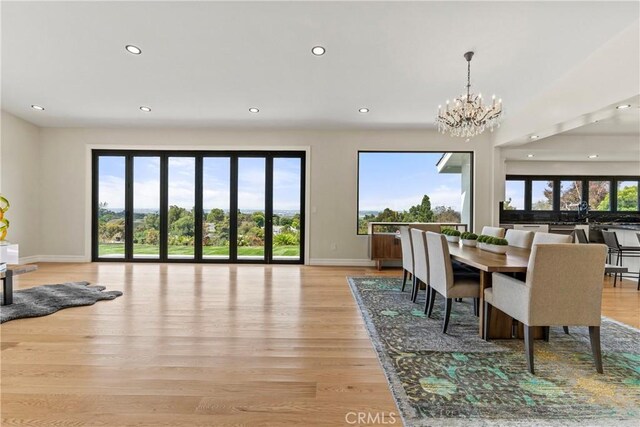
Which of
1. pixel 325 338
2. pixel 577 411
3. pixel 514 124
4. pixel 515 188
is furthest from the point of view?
pixel 515 188

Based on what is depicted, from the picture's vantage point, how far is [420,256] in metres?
3.20

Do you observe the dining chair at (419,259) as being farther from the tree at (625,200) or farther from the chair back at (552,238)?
the tree at (625,200)

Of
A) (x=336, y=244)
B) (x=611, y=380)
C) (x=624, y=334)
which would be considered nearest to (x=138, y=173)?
(x=336, y=244)

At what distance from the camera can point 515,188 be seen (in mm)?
7082

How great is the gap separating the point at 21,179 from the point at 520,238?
27.6 feet

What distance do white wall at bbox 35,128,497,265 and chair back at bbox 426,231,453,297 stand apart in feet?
9.47

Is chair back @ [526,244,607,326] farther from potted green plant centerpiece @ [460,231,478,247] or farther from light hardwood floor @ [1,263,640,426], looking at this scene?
potted green plant centerpiece @ [460,231,478,247]

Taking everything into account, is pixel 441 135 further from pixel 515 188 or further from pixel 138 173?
pixel 138 173

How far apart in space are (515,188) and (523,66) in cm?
457

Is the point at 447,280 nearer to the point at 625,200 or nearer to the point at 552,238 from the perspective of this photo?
the point at 552,238

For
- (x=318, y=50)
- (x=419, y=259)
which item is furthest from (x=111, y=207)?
(x=419, y=259)

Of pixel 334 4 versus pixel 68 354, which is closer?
pixel 68 354

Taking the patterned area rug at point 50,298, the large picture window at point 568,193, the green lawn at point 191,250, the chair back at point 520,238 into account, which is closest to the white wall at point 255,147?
the green lawn at point 191,250

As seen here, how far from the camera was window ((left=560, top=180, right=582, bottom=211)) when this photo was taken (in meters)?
7.02
